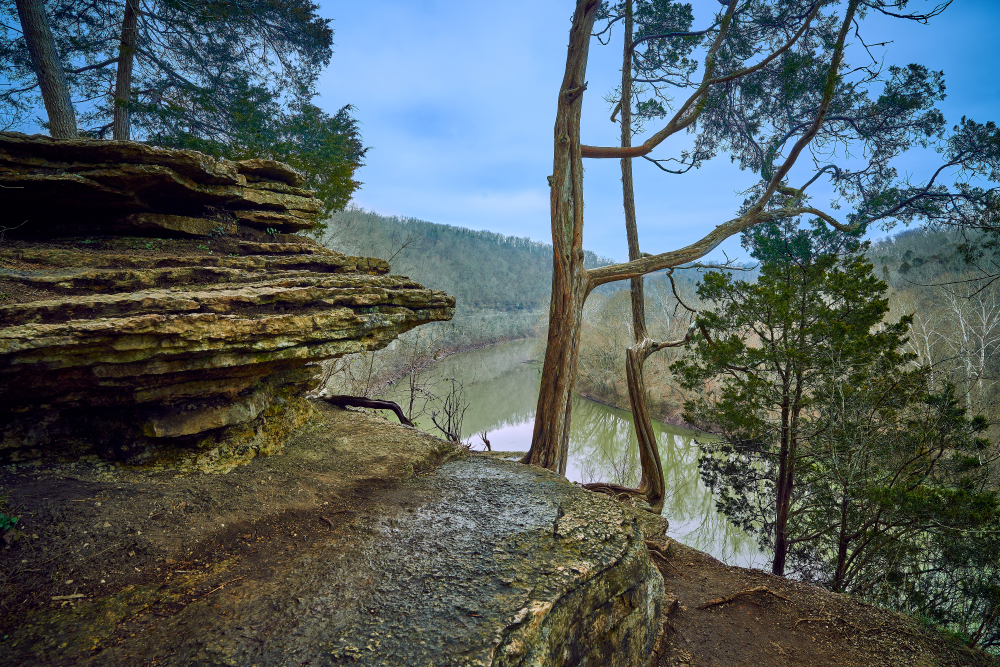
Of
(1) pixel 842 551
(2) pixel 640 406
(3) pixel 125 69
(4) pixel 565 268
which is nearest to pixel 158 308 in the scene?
(4) pixel 565 268

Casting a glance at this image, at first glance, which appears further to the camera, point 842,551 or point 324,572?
point 842,551

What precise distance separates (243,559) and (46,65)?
7.06 m

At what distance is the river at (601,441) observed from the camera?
8.95 m

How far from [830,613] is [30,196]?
7.18 metres

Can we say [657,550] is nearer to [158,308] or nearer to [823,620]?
[823,620]

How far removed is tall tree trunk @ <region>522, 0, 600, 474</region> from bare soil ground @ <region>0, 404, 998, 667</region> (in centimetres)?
171

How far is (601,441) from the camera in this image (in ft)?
47.6

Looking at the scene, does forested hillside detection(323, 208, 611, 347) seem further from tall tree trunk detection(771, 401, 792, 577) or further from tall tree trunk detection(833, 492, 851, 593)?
tall tree trunk detection(833, 492, 851, 593)

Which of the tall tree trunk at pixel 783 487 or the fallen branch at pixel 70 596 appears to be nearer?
the fallen branch at pixel 70 596

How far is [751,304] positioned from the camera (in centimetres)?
519

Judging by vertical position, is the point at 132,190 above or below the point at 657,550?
above

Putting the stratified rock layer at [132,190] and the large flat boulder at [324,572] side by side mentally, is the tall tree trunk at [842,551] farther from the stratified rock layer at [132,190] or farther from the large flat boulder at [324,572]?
the stratified rock layer at [132,190]

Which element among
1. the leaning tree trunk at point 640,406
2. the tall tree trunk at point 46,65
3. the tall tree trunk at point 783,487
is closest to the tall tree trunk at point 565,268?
the leaning tree trunk at point 640,406

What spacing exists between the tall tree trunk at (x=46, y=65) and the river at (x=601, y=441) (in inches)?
236
